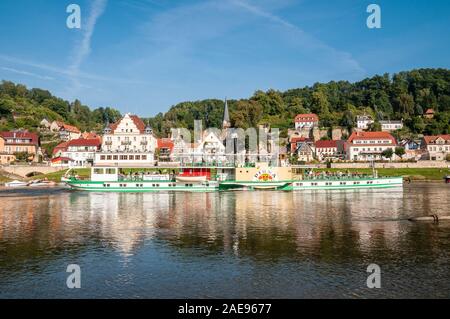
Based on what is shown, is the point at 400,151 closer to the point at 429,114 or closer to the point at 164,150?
the point at 429,114

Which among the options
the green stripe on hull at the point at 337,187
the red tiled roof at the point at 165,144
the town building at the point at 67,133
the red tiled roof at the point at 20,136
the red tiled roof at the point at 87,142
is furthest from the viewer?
the town building at the point at 67,133

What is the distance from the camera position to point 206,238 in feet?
96.7

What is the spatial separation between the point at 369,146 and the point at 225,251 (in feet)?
341

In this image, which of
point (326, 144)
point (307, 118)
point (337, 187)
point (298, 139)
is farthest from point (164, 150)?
point (337, 187)

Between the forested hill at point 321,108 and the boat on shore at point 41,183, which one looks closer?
the boat on shore at point 41,183

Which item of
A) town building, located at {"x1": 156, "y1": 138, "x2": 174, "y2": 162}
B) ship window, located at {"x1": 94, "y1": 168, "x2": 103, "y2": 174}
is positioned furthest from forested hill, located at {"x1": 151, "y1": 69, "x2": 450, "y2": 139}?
ship window, located at {"x1": 94, "y1": 168, "x2": 103, "y2": 174}

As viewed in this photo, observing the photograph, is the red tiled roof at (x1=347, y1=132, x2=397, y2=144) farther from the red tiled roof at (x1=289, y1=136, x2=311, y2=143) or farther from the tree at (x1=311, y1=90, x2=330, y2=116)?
the tree at (x1=311, y1=90, x2=330, y2=116)

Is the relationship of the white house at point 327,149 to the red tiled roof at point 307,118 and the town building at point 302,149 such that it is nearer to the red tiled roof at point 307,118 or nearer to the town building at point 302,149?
the town building at point 302,149

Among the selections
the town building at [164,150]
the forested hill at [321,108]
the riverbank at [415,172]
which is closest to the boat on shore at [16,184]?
the town building at [164,150]

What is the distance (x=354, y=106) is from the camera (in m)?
175

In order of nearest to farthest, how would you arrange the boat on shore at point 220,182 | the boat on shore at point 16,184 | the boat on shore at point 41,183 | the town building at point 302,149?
the boat on shore at point 220,182 → the boat on shore at point 41,183 → the boat on shore at point 16,184 → the town building at point 302,149

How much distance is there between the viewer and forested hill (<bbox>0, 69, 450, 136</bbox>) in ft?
478

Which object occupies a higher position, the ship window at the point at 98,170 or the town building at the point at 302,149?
the town building at the point at 302,149

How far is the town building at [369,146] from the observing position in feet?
396
